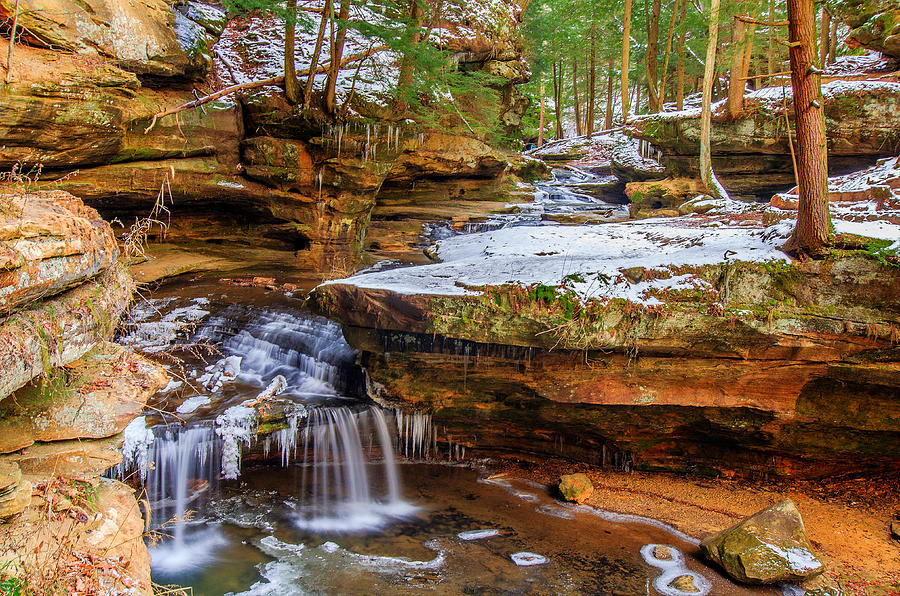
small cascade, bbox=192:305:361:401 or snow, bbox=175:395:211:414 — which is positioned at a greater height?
small cascade, bbox=192:305:361:401

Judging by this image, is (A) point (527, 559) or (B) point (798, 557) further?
(A) point (527, 559)

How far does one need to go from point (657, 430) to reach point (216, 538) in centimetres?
618

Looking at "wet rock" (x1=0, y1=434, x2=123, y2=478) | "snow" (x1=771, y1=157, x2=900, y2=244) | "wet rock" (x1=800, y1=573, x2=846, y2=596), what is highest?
"snow" (x1=771, y1=157, x2=900, y2=244)

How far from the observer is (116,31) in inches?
405

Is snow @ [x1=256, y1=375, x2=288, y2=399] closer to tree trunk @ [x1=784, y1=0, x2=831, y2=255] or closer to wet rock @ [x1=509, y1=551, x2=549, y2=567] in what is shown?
wet rock @ [x1=509, y1=551, x2=549, y2=567]

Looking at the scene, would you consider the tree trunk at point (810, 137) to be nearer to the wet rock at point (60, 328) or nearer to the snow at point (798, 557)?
the snow at point (798, 557)

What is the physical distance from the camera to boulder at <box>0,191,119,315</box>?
3260 millimetres

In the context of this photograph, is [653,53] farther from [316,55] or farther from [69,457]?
[69,457]

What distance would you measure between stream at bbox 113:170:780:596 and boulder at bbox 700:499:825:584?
0.17m

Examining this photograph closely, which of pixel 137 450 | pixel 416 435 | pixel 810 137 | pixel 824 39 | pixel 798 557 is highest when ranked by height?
pixel 824 39

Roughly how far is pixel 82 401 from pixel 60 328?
89 centimetres

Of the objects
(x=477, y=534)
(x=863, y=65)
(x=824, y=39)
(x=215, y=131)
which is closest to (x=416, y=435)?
(x=477, y=534)

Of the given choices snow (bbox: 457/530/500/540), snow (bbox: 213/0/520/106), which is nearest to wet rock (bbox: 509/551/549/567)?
snow (bbox: 457/530/500/540)

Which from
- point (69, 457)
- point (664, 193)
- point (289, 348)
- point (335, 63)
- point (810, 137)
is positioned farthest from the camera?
point (664, 193)
